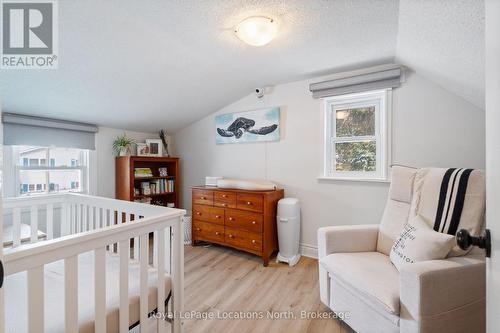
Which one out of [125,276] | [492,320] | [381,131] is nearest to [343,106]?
[381,131]

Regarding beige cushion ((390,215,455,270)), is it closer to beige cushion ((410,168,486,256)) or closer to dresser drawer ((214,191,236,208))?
beige cushion ((410,168,486,256))

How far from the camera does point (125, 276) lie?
1071 mm

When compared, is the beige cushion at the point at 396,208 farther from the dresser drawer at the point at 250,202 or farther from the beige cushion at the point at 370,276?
the dresser drawer at the point at 250,202

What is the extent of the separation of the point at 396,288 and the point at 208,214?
207cm

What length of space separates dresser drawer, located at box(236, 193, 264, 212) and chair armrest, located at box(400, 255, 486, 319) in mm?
1456

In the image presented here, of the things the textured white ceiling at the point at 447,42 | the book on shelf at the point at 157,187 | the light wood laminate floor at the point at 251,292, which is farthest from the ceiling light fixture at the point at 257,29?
the book on shelf at the point at 157,187

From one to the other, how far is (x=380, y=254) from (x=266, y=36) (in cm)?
180

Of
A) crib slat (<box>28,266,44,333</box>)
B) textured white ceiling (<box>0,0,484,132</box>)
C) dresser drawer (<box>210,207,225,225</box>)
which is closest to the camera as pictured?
crib slat (<box>28,266,44,333</box>)

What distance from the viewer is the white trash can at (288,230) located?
99.4 inches

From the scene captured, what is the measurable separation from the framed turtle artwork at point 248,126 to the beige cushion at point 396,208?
137 cm

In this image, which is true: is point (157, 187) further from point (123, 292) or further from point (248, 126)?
point (123, 292)

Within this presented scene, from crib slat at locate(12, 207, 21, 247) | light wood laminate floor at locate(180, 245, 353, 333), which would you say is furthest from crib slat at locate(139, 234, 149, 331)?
crib slat at locate(12, 207, 21, 247)
